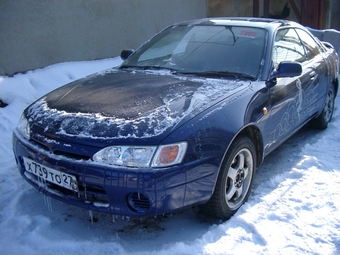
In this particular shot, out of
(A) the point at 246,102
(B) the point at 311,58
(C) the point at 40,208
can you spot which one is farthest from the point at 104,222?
(B) the point at 311,58

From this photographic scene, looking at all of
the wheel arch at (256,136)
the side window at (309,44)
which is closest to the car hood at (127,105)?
the wheel arch at (256,136)

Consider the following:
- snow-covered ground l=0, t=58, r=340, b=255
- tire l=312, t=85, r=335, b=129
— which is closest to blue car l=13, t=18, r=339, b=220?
snow-covered ground l=0, t=58, r=340, b=255

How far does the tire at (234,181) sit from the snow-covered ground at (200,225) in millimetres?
87

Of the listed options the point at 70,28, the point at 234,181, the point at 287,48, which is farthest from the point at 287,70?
the point at 70,28

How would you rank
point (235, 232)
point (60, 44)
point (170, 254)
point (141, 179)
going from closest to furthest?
point (141, 179)
point (170, 254)
point (235, 232)
point (60, 44)

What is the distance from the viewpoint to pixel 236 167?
3018mm

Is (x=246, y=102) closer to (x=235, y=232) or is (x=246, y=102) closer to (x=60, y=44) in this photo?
(x=235, y=232)

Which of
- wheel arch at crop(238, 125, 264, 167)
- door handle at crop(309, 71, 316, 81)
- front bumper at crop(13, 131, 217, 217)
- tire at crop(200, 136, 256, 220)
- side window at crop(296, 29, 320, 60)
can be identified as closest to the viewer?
front bumper at crop(13, 131, 217, 217)

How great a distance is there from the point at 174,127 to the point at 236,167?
2.58ft

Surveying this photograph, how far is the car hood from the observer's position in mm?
2510

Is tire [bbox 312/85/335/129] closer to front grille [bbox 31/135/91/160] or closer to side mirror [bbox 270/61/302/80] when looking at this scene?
side mirror [bbox 270/61/302/80]

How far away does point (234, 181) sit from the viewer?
297 cm

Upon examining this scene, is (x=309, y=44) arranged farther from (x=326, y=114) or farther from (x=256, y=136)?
(x=256, y=136)

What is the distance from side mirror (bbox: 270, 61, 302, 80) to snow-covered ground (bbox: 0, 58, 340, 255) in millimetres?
945
